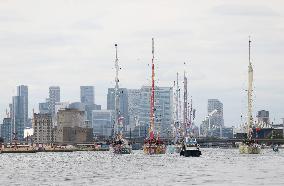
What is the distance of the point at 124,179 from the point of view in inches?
4852

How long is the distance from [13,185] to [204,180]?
26795 millimetres

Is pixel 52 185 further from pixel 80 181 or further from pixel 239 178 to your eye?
pixel 239 178

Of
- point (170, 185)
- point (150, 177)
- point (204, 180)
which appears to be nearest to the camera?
point (170, 185)

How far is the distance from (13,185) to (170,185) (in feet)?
69.4

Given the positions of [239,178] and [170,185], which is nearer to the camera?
[170,185]

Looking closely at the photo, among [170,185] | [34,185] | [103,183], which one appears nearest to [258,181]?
[170,185]

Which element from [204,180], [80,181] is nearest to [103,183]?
[80,181]

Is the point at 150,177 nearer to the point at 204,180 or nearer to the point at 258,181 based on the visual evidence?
the point at 204,180

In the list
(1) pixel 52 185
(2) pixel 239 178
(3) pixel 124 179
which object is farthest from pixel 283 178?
(1) pixel 52 185

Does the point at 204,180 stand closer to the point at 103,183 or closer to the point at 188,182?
the point at 188,182

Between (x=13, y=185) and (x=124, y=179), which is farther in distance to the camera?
(x=124, y=179)

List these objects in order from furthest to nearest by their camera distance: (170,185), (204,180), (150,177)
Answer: (150,177) → (204,180) → (170,185)

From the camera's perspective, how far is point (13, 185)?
11069cm

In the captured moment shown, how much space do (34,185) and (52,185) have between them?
7.92 feet
